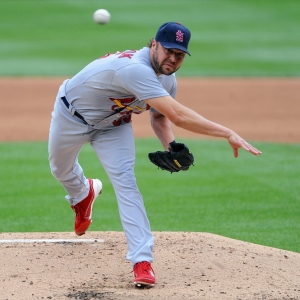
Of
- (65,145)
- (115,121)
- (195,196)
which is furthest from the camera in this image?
(195,196)

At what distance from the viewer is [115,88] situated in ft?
17.0

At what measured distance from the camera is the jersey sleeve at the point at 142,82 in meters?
4.92

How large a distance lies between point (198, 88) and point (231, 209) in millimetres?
9543

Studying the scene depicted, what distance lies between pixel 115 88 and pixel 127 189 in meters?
0.77

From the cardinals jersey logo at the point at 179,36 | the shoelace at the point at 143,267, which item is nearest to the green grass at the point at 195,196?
the shoelace at the point at 143,267

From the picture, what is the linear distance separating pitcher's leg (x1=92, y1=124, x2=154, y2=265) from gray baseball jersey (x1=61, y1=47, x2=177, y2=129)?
145mm

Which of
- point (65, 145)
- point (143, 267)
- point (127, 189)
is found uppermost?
point (65, 145)

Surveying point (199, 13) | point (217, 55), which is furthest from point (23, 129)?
point (199, 13)

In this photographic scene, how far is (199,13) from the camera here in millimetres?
28875

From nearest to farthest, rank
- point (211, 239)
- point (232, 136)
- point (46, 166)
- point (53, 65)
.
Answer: point (232, 136)
point (211, 239)
point (46, 166)
point (53, 65)

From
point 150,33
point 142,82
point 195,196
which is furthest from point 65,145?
point 150,33

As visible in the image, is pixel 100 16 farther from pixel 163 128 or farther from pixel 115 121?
pixel 115 121

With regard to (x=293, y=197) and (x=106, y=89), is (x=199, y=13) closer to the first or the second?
(x=293, y=197)

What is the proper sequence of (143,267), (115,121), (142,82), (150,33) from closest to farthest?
(142,82), (143,267), (115,121), (150,33)
